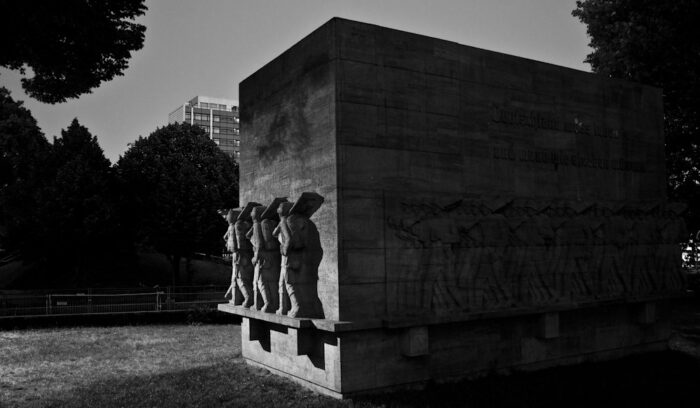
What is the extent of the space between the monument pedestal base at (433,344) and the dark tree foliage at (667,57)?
38.2 feet

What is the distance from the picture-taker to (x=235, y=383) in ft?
41.5

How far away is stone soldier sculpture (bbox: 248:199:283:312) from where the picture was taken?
41.5 feet

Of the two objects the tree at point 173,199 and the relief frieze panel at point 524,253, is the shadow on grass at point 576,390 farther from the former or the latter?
the tree at point 173,199

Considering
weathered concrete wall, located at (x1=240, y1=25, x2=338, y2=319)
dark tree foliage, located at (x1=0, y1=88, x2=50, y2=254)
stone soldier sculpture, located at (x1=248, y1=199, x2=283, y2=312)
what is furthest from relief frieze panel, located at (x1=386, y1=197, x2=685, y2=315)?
dark tree foliage, located at (x1=0, y1=88, x2=50, y2=254)

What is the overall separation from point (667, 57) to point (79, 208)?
28612 mm

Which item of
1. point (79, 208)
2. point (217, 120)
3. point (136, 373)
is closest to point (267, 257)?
point (136, 373)

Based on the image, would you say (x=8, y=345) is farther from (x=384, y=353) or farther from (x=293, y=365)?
(x=384, y=353)

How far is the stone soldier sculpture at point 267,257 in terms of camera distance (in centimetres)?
1264

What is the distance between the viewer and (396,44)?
12305 mm

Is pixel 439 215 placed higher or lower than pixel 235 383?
higher

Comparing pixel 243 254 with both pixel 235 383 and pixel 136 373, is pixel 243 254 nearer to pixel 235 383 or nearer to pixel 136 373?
pixel 235 383

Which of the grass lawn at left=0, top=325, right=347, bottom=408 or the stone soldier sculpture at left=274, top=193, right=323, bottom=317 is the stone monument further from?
the grass lawn at left=0, top=325, right=347, bottom=408

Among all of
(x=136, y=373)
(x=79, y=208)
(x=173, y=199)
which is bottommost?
(x=136, y=373)

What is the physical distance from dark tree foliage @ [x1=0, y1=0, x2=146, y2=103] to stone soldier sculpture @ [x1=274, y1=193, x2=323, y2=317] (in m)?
10.6
